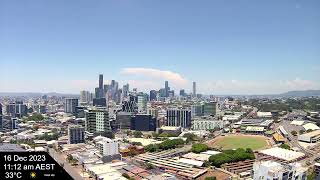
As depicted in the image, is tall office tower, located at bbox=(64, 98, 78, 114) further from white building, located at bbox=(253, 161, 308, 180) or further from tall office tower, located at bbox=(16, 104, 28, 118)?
→ white building, located at bbox=(253, 161, 308, 180)

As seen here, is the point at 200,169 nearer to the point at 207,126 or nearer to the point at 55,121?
the point at 207,126

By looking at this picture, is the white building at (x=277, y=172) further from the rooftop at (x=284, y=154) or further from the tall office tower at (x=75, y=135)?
the tall office tower at (x=75, y=135)

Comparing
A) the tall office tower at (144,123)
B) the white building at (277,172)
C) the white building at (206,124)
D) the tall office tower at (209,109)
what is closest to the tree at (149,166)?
the white building at (277,172)

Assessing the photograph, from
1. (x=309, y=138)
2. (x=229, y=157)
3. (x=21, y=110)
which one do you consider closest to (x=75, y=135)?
(x=229, y=157)

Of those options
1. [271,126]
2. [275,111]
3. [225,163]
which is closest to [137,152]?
[225,163]
